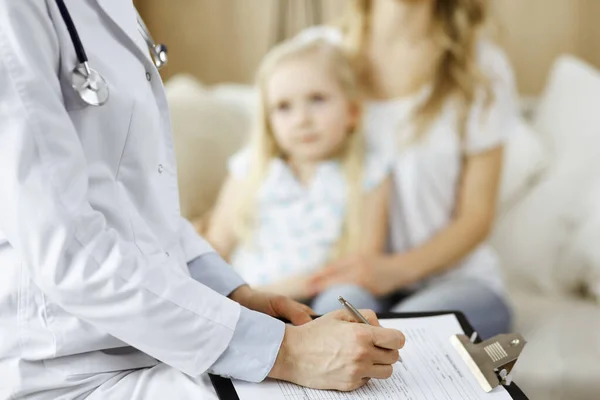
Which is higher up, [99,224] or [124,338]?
[99,224]

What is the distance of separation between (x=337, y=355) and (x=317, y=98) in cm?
91

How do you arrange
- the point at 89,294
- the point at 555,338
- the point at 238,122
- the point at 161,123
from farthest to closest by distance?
1. the point at 238,122
2. the point at 555,338
3. the point at 161,123
4. the point at 89,294

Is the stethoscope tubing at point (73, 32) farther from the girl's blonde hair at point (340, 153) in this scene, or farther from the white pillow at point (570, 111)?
the white pillow at point (570, 111)

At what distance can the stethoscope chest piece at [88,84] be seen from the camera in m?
0.71

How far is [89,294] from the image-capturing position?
711mm

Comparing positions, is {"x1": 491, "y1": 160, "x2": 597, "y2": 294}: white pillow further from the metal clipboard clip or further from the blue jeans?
the metal clipboard clip

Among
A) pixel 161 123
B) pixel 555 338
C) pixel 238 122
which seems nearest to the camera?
pixel 161 123

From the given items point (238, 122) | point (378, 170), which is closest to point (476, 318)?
point (378, 170)

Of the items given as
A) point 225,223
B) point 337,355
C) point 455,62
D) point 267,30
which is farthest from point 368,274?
point 267,30

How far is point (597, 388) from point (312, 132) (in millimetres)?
721

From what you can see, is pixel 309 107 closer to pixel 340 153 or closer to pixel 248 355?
pixel 340 153

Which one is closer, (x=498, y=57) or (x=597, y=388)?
(x=597, y=388)

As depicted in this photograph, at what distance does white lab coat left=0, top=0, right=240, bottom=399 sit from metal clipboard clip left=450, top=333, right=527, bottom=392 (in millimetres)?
269

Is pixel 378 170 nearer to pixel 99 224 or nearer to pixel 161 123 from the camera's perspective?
pixel 161 123
